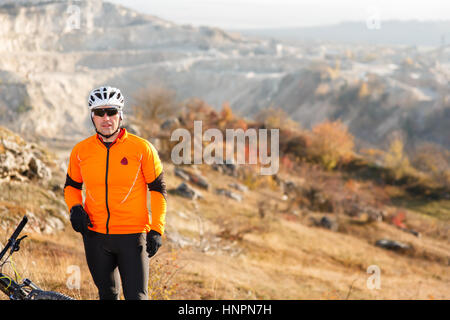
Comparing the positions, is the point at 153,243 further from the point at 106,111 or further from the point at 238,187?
the point at 238,187

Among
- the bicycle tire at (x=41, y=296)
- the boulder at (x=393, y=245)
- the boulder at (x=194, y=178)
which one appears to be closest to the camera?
the bicycle tire at (x=41, y=296)

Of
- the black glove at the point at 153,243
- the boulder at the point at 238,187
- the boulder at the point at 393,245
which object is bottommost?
the boulder at the point at 393,245

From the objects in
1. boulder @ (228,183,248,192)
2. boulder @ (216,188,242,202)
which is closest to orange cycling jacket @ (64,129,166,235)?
boulder @ (216,188,242,202)

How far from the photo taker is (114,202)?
13.3 feet

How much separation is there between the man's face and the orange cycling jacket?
12cm

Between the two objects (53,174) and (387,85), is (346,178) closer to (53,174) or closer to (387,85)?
(53,174)

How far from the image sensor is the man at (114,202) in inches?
159

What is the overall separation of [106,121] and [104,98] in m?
0.24

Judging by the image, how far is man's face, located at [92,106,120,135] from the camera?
3998 mm

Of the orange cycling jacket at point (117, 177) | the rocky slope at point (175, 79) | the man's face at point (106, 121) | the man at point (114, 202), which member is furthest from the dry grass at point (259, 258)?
the rocky slope at point (175, 79)

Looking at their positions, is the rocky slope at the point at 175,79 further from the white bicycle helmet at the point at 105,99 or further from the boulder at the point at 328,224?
the white bicycle helmet at the point at 105,99

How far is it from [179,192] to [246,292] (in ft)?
39.5

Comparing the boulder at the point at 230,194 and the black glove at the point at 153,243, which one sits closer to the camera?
the black glove at the point at 153,243

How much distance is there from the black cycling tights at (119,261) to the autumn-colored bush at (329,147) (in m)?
39.9
